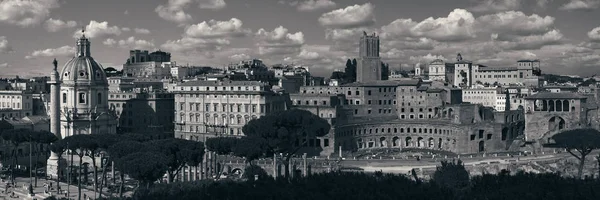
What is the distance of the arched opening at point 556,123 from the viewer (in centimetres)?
8981

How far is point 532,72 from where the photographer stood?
15450cm

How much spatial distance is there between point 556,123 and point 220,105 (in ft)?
135

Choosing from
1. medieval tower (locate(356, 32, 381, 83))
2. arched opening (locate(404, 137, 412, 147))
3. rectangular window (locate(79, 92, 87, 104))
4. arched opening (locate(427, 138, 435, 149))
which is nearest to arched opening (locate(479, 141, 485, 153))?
arched opening (locate(427, 138, 435, 149))

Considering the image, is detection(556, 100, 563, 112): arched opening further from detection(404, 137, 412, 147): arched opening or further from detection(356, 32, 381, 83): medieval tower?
detection(356, 32, 381, 83): medieval tower

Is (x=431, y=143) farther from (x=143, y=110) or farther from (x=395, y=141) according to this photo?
(x=143, y=110)

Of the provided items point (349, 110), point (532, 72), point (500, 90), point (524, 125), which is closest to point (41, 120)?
point (349, 110)

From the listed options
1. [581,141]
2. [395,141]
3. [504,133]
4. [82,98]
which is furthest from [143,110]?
[581,141]

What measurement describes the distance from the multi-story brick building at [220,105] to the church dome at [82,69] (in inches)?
559

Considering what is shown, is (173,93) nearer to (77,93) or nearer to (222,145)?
(77,93)

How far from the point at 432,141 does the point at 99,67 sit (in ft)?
138

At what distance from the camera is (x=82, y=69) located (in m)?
83.4

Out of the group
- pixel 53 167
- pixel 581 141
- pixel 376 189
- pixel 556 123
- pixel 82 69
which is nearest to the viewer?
pixel 376 189

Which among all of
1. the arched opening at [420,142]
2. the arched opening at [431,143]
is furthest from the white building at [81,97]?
the arched opening at [431,143]

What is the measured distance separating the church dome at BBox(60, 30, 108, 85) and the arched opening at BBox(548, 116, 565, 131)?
5328 centimetres
